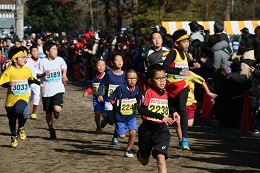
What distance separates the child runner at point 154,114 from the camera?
9.50 m

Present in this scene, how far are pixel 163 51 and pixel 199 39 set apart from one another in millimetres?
6843

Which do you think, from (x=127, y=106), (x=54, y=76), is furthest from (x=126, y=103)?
(x=54, y=76)

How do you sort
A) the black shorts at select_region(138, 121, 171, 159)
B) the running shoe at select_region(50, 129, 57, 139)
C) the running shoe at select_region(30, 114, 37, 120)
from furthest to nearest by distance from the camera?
the running shoe at select_region(30, 114, 37, 120) → the running shoe at select_region(50, 129, 57, 139) → the black shorts at select_region(138, 121, 171, 159)

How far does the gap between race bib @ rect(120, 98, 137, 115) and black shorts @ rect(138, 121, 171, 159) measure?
1.96 meters

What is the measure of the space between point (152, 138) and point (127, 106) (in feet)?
7.34

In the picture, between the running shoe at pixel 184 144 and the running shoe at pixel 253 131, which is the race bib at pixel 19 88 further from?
the running shoe at pixel 253 131

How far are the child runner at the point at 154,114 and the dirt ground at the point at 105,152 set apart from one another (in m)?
0.89

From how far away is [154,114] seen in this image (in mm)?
9430

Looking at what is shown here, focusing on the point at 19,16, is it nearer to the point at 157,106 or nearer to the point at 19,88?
the point at 19,88

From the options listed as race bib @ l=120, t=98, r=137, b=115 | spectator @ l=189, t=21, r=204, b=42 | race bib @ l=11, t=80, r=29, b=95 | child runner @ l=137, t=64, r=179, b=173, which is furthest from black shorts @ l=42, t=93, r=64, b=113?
spectator @ l=189, t=21, r=204, b=42

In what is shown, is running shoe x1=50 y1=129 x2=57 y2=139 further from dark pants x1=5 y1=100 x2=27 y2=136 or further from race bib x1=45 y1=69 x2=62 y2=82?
race bib x1=45 y1=69 x2=62 y2=82

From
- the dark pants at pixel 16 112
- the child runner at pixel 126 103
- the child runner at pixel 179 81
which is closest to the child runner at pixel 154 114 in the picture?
the child runner at pixel 126 103

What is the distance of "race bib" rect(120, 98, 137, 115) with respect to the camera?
38.5ft

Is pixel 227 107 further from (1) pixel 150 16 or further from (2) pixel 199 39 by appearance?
(1) pixel 150 16
